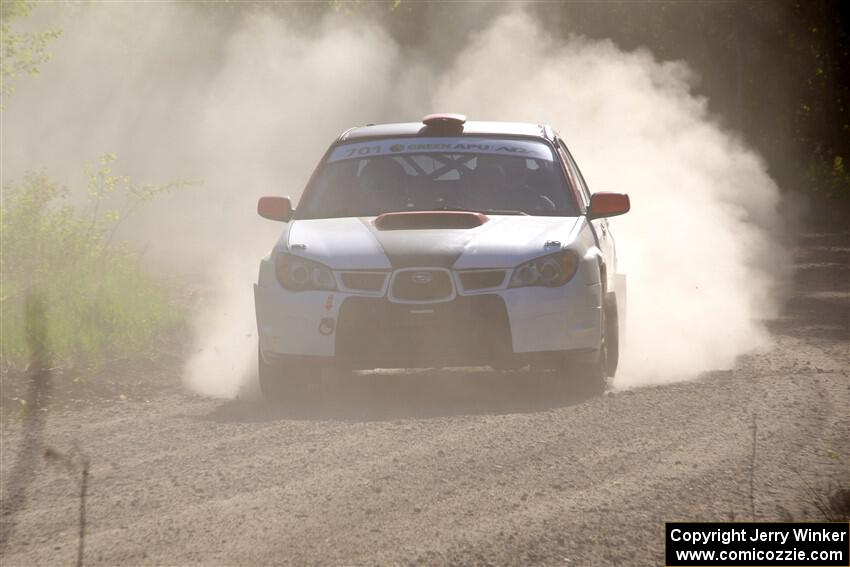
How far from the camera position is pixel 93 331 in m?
11.2

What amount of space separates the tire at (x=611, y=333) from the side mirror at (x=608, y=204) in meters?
0.53

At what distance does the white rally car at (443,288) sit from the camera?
813 cm

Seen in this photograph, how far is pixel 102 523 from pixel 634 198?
43.3ft

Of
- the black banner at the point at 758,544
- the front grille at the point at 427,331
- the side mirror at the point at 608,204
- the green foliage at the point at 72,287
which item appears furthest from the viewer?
the green foliage at the point at 72,287

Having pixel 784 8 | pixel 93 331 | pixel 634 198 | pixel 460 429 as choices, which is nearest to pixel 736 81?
pixel 784 8

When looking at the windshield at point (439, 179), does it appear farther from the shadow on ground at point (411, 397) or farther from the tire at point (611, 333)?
the shadow on ground at point (411, 397)

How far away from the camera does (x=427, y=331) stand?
26.6 feet

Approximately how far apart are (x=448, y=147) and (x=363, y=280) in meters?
1.75

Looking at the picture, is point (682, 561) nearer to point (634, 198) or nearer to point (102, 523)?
point (102, 523)

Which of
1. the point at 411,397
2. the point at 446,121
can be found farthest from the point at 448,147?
the point at 411,397

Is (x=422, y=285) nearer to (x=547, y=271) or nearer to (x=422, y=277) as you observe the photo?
(x=422, y=277)

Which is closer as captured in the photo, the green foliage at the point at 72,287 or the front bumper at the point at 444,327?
the front bumper at the point at 444,327

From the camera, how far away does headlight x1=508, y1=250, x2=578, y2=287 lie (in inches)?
322

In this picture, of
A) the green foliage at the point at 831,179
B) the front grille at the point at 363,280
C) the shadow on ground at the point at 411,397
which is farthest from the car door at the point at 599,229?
the green foliage at the point at 831,179
